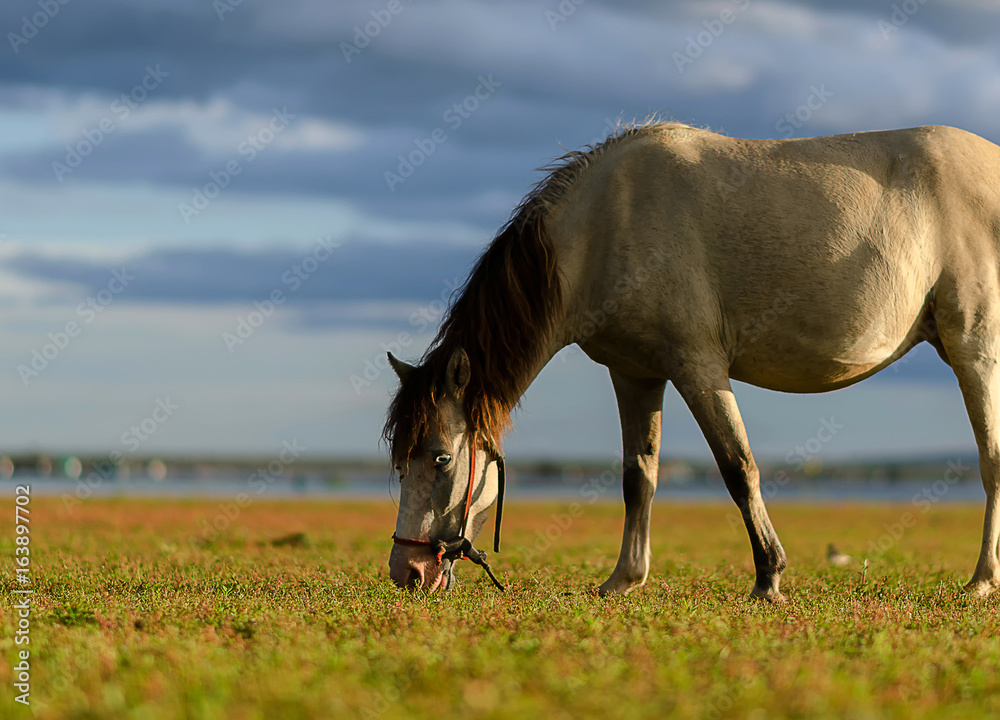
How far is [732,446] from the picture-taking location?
279 inches

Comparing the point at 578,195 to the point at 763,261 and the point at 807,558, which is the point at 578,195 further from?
the point at 807,558

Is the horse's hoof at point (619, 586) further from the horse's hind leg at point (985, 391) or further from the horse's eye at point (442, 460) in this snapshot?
the horse's hind leg at point (985, 391)

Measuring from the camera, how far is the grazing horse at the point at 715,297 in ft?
23.2

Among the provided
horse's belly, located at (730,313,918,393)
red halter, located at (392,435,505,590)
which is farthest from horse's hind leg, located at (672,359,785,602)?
red halter, located at (392,435,505,590)

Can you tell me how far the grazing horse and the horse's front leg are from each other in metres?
0.08

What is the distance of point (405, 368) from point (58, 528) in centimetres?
1168

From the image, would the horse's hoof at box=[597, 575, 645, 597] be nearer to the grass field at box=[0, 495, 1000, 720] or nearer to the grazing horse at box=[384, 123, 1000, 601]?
the grazing horse at box=[384, 123, 1000, 601]

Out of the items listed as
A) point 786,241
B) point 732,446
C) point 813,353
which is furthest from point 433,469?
point 786,241

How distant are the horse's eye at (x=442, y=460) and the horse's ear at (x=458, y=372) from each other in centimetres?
49

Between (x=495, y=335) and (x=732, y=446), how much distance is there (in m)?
2.03

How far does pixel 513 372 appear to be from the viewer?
7.23 m

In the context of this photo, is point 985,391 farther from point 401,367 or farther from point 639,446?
point 401,367

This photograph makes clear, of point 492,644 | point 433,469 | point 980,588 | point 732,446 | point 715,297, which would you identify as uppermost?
point 715,297

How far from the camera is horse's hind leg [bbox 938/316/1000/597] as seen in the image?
7.62 m
